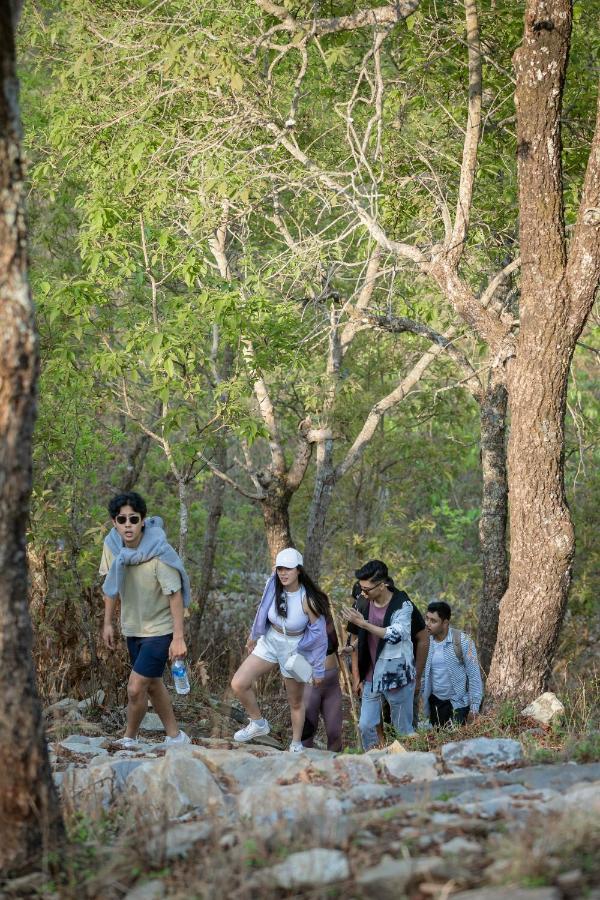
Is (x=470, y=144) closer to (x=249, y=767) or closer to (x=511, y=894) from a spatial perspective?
(x=249, y=767)

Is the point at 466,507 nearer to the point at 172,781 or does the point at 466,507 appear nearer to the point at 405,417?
the point at 405,417

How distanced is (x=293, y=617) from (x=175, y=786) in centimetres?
262

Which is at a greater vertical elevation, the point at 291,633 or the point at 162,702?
the point at 291,633

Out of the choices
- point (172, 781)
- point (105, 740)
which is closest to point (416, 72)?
point (105, 740)

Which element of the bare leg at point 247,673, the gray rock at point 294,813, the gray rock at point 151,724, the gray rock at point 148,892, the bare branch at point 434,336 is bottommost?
the gray rock at point 151,724

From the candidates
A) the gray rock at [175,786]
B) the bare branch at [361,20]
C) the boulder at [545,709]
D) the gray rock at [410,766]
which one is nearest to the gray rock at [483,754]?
the gray rock at [410,766]

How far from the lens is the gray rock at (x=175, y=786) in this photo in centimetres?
557

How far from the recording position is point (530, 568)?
28.3 ft

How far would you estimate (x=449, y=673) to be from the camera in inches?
352

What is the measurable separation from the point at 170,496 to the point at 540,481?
8.88m

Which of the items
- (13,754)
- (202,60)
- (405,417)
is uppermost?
(202,60)

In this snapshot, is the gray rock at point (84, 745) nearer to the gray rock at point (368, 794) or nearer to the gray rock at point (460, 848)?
the gray rock at point (368, 794)

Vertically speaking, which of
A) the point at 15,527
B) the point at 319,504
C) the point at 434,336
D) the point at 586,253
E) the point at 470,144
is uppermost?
the point at 470,144

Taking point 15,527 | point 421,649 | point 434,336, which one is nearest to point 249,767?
point 15,527
